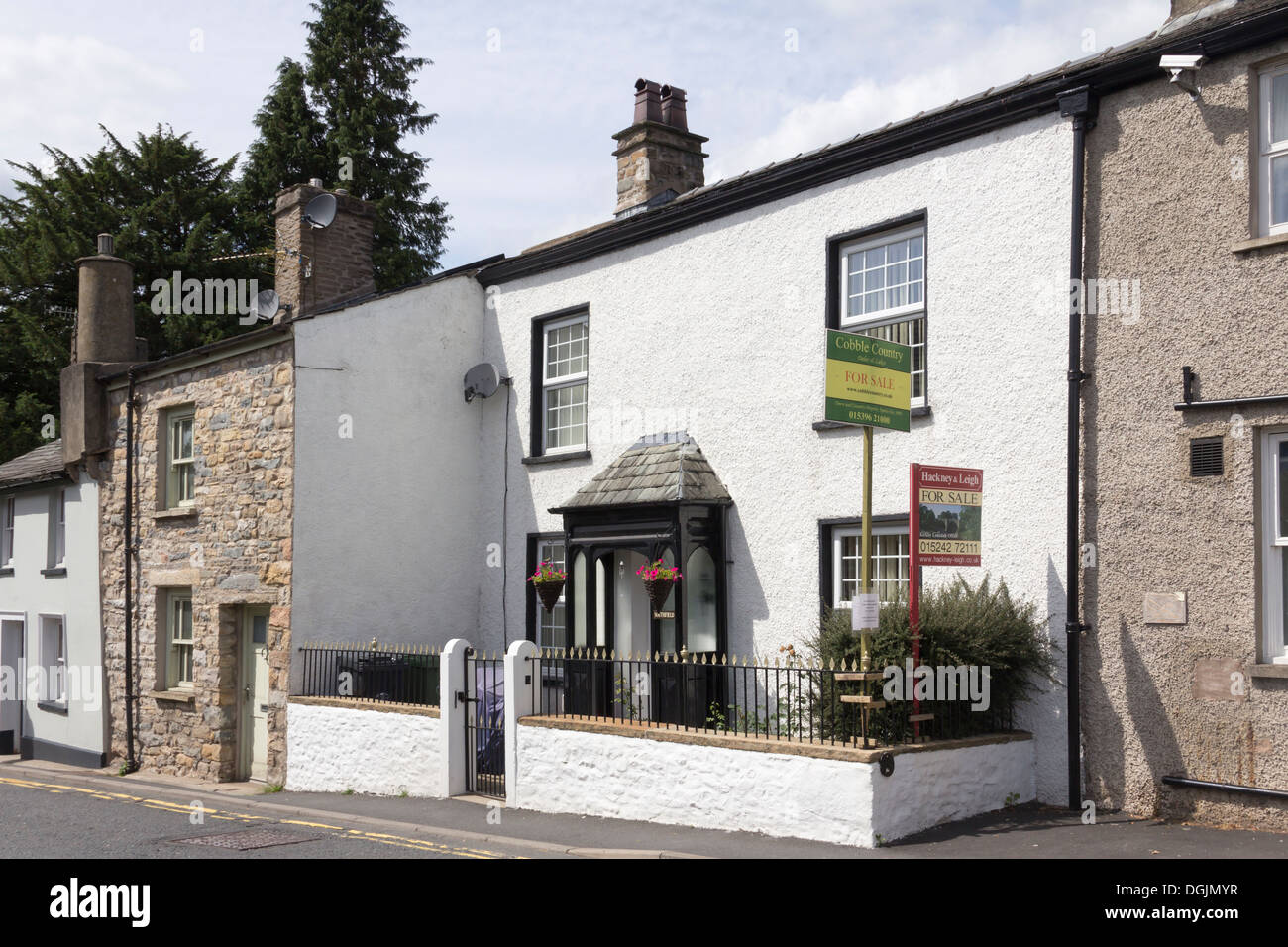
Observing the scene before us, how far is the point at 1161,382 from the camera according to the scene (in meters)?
9.91

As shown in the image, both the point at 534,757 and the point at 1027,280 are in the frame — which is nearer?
the point at 1027,280

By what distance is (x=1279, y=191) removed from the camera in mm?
9484

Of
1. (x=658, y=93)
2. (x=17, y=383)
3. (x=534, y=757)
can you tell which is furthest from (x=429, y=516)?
(x=17, y=383)

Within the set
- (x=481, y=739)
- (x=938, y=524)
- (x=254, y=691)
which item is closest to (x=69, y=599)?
(x=254, y=691)

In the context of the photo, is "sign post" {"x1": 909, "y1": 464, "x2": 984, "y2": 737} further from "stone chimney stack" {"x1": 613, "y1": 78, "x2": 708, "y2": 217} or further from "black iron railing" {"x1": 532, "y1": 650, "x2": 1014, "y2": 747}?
"stone chimney stack" {"x1": 613, "y1": 78, "x2": 708, "y2": 217}

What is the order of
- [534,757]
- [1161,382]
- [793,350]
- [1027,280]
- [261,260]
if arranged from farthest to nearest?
[261,260], [793,350], [534,757], [1027,280], [1161,382]

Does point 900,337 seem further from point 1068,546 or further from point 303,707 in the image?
point 303,707

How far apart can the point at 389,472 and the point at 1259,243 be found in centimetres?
1060

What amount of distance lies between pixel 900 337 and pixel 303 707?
825cm

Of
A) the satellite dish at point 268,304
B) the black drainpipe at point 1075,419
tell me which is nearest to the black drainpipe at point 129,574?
the satellite dish at point 268,304

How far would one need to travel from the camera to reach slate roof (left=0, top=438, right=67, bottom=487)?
20.1 metres

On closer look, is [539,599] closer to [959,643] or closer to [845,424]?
[845,424]

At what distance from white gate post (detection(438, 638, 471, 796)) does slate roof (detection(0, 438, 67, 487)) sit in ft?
33.2

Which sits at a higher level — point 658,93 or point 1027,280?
point 658,93
